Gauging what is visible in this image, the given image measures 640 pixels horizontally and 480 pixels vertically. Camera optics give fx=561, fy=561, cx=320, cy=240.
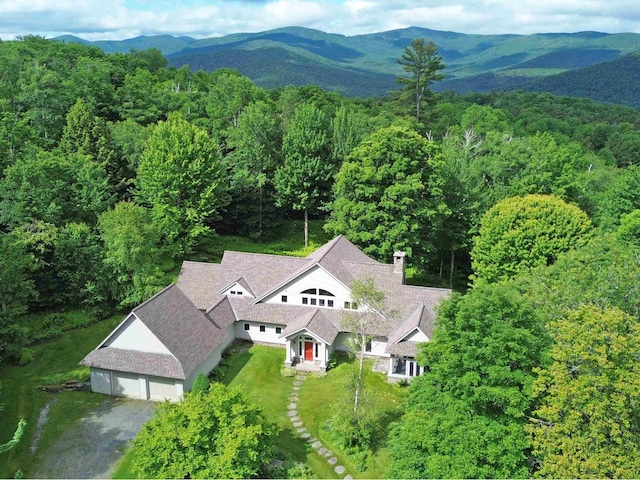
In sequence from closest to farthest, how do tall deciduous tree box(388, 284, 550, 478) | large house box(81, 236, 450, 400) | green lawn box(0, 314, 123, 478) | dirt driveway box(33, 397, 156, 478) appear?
1. tall deciduous tree box(388, 284, 550, 478)
2. dirt driveway box(33, 397, 156, 478)
3. green lawn box(0, 314, 123, 478)
4. large house box(81, 236, 450, 400)

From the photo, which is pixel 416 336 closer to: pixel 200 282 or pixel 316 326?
pixel 316 326

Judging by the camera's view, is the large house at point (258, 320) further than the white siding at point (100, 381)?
No

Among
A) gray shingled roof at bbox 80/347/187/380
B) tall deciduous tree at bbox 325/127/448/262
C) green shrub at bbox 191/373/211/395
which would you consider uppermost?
tall deciduous tree at bbox 325/127/448/262

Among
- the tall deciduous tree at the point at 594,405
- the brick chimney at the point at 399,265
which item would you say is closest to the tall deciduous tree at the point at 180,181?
the brick chimney at the point at 399,265

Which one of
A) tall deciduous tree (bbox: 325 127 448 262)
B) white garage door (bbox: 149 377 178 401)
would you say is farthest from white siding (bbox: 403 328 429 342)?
white garage door (bbox: 149 377 178 401)

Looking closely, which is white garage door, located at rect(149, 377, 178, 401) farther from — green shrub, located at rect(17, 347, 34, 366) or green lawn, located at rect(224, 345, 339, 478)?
green shrub, located at rect(17, 347, 34, 366)

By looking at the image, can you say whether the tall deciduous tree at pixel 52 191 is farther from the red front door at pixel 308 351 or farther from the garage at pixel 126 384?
the red front door at pixel 308 351
